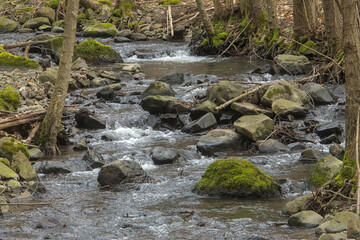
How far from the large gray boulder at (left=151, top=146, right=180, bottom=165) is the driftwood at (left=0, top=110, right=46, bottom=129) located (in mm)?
2433

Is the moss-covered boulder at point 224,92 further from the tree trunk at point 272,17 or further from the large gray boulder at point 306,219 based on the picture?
the tree trunk at point 272,17

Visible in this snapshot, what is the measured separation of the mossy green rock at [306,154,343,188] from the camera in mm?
7387

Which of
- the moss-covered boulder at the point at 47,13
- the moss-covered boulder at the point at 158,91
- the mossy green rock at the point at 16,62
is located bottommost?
the moss-covered boulder at the point at 158,91

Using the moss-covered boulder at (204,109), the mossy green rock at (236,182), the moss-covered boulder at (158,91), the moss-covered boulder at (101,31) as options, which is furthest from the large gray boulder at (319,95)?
the moss-covered boulder at (101,31)

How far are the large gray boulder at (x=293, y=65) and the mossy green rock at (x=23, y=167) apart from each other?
8634mm

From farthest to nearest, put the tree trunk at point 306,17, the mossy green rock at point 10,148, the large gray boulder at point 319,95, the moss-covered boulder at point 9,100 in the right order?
the tree trunk at point 306,17
the large gray boulder at point 319,95
the moss-covered boulder at point 9,100
the mossy green rock at point 10,148

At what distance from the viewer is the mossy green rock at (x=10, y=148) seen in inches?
332

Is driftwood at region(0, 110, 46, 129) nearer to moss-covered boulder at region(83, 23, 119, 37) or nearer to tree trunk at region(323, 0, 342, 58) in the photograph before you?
tree trunk at region(323, 0, 342, 58)

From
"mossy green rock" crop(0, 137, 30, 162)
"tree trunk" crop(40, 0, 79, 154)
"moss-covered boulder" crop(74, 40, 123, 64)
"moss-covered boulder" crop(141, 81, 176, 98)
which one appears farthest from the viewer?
"moss-covered boulder" crop(74, 40, 123, 64)

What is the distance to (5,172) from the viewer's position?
777 cm

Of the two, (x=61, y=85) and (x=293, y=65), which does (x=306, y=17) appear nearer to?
(x=293, y=65)

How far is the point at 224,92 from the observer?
38.3 feet

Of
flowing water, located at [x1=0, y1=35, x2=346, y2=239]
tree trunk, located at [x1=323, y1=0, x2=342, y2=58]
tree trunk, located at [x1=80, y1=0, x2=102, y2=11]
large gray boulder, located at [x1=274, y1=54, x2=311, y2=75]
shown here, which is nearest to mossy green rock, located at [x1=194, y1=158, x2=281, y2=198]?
flowing water, located at [x1=0, y1=35, x2=346, y2=239]

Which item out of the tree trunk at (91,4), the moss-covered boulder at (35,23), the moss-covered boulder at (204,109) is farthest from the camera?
the tree trunk at (91,4)
